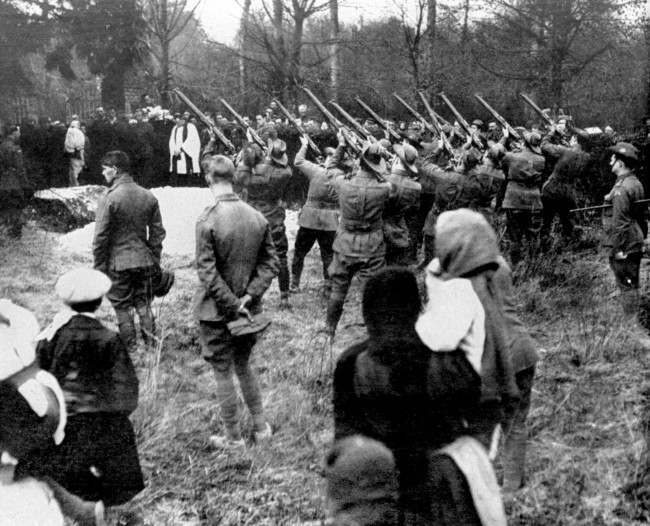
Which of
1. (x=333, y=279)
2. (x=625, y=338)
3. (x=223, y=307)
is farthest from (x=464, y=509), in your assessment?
(x=625, y=338)

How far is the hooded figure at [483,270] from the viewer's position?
8.87 feet

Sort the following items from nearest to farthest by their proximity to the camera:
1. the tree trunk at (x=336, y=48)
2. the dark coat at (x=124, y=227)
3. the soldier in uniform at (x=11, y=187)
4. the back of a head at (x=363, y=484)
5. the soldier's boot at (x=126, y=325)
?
the back of a head at (x=363, y=484), the dark coat at (x=124, y=227), the soldier's boot at (x=126, y=325), the soldier in uniform at (x=11, y=187), the tree trunk at (x=336, y=48)

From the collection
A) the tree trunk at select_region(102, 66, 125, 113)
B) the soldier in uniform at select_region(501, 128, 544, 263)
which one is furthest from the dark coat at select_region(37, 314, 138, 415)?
the tree trunk at select_region(102, 66, 125, 113)

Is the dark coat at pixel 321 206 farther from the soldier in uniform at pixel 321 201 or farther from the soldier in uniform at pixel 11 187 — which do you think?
the soldier in uniform at pixel 11 187

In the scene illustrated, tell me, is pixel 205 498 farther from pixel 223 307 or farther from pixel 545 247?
pixel 545 247

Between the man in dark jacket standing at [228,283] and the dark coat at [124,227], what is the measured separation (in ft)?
5.14

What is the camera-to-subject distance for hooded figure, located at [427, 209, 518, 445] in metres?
2.70

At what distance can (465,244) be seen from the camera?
2.72 m

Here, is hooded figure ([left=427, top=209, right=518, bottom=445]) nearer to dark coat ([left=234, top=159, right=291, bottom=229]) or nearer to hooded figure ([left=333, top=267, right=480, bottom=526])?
hooded figure ([left=333, top=267, right=480, bottom=526])

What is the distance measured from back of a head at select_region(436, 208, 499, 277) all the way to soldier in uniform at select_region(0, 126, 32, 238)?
8.10 m

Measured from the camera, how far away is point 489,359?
2691mm

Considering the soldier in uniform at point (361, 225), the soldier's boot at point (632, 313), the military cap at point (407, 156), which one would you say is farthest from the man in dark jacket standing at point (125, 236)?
the soldier's boot at point (632, 313)

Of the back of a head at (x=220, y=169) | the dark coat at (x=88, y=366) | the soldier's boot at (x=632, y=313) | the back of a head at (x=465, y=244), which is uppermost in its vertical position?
the back of a head at (x=220, y=169)

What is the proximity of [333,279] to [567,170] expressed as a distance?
4429 mm
